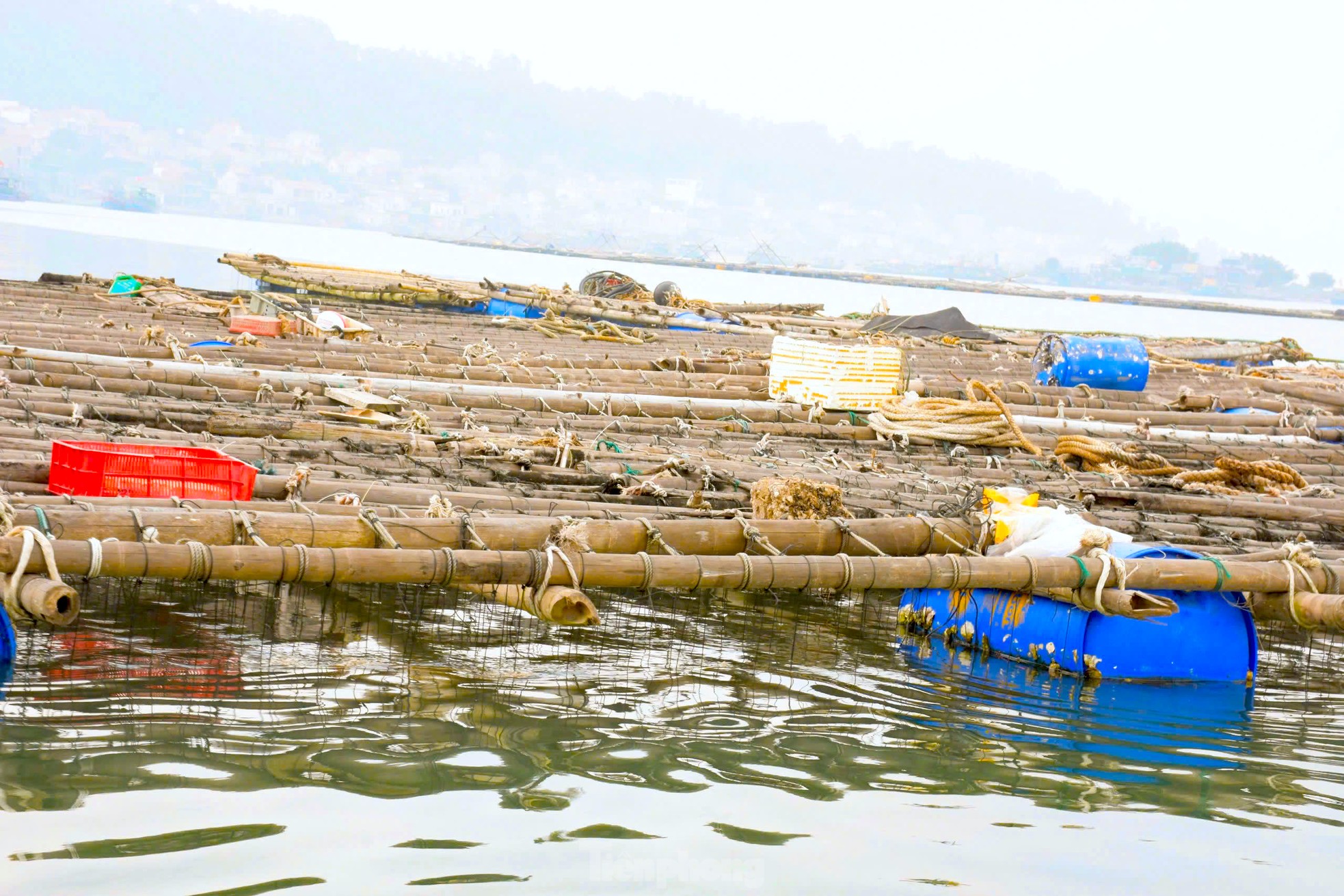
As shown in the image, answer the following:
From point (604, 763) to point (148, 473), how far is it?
3.13 m

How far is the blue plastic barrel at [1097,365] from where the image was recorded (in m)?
15.0

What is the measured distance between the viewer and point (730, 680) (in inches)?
255

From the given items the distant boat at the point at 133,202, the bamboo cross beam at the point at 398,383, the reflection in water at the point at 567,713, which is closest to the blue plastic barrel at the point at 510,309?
the bamboo cross beam at the point at 398,383

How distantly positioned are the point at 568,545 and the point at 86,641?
232 cm

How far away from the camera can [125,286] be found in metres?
19.7

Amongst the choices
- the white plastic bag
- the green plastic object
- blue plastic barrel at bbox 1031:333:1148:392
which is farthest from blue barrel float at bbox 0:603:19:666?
the green plastic object

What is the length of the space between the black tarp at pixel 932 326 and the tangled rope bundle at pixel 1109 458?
1260 cm

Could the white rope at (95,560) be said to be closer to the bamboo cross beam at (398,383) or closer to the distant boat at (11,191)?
the bamboo cross beam at (398,383)

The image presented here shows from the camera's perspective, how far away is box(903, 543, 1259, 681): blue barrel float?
682 centimetres

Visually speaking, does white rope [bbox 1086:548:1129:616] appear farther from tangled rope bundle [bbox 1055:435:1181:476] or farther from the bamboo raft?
tangled rope bundle [bbox 1055:435:1181:476]

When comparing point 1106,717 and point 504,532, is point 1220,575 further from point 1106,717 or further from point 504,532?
point 504,532

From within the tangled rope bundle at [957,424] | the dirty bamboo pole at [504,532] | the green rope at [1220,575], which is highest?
the tangled rope bundle at [957,424]

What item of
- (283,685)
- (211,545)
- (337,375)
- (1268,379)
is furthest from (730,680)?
(1268,379)

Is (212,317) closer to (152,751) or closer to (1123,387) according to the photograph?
(1123,387)
